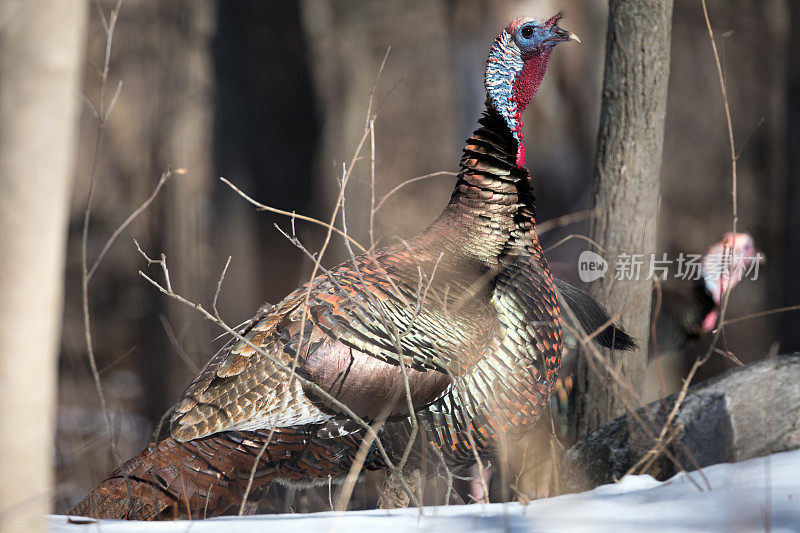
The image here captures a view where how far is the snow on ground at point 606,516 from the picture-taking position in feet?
4.73

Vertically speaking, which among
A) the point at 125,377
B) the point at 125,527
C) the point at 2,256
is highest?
the point at 2,256

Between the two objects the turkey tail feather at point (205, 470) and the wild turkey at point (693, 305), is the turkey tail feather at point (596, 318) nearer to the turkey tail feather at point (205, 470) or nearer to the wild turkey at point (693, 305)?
the turkey tail feather at point (205, 470)

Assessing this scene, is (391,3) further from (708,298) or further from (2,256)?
(2,256)

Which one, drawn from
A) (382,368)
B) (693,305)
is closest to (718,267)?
(693,305)

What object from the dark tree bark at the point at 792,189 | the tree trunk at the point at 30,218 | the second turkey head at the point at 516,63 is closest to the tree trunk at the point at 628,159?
the second turkey head at the point at 516,63

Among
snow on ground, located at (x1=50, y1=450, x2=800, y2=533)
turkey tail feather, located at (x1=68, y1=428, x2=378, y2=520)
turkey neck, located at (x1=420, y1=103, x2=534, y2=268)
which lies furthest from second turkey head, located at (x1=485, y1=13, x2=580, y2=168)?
snow on ground, located at (x1=50, y1=450, x2=800, y2=533)

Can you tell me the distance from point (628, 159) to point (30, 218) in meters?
2.47

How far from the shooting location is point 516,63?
296cm

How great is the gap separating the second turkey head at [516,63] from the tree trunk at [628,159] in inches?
10.5

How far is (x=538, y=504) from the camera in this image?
1745mm

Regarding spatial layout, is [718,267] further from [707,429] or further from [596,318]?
[707,429]

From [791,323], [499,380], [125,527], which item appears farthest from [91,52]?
[791,323]

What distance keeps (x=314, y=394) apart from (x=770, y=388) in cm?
146

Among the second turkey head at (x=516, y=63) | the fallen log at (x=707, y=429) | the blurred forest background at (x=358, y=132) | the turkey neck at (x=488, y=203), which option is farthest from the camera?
the blurred forest background at (x=358, y=132)
